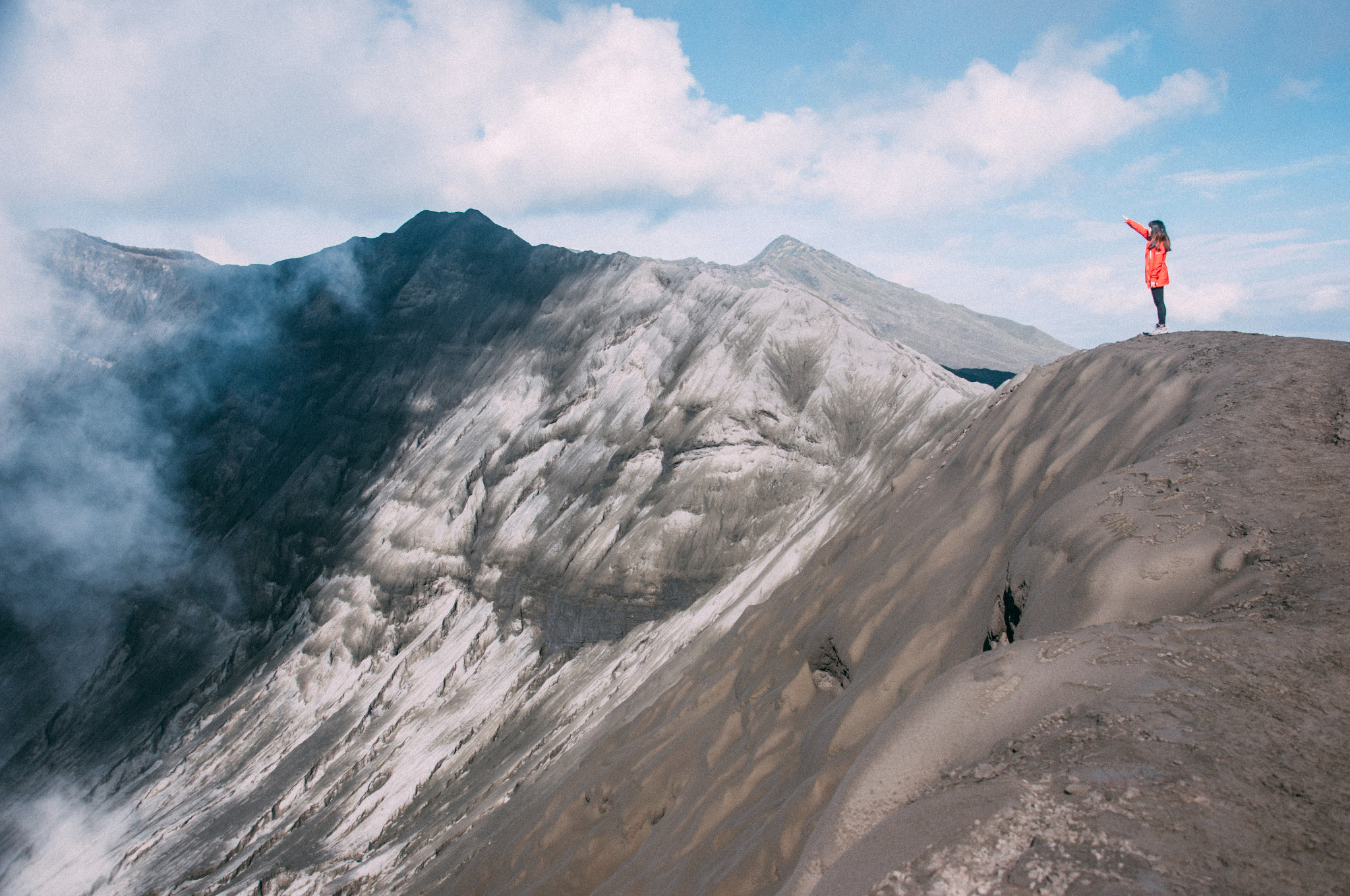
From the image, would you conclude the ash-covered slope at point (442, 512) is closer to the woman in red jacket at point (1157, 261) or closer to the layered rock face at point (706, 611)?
the layered rock face at point (706, 611)

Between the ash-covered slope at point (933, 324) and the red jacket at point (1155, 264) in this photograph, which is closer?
the red jacket at point (1155, 264)

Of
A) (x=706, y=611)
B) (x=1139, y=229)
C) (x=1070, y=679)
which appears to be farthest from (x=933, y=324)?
(x=1070, y=679)

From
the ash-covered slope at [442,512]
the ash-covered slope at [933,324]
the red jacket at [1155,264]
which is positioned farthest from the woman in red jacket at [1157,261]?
the ash-covered slope at [933,324]

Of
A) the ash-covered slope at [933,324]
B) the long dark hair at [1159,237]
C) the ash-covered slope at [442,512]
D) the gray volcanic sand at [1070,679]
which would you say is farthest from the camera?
the ash-covered slope at [933,324]

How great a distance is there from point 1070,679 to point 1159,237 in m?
11.5

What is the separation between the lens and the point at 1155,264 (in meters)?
14.1

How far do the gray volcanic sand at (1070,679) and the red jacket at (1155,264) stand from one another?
1.14 meters

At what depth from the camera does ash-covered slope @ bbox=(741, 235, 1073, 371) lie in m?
144

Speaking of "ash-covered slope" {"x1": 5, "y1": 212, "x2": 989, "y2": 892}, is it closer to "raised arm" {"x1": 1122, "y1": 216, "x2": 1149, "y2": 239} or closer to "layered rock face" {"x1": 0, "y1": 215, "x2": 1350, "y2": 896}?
"layered rock face" {"x1": 0, "y1": 215, "x2": 1350, "y2": 896}

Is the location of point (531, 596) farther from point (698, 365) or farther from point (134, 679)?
point (134, 679)

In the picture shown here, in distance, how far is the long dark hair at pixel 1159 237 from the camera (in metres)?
13.9

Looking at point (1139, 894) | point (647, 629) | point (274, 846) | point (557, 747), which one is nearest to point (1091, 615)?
point (1139, 894)

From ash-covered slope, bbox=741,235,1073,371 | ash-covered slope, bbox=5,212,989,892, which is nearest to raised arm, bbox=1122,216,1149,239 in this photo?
ash-covered slope, bbox=5,212,989,892

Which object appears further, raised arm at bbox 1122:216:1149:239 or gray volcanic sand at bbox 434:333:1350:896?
raised arm at bbox 1122:216:1149:239
